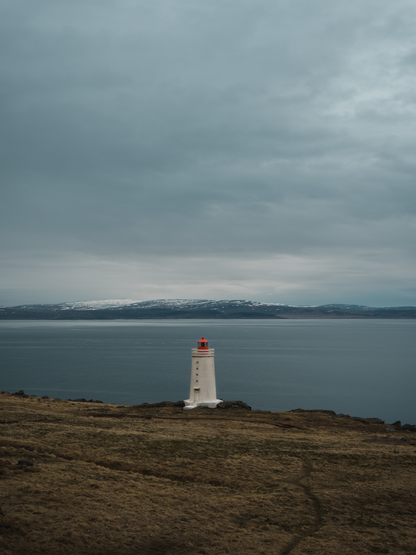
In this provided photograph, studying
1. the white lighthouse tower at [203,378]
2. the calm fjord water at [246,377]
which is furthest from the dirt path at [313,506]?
the calm fjord water at [246,377]

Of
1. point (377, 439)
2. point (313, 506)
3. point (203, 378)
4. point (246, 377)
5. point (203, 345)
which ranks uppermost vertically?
point (203, 345)

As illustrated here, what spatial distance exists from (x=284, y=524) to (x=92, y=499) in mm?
5400

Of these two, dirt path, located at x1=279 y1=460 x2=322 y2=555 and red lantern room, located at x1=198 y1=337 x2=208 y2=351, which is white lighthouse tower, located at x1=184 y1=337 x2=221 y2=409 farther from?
dirt path, located at x1=279 y1=460 x2=322 y2=555

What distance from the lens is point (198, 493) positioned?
44.3 feet

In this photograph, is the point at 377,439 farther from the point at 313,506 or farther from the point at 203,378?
the point at 203,378

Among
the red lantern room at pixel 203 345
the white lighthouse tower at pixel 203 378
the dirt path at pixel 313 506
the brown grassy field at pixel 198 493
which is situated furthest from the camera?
the red lantern room at pixel 203 345

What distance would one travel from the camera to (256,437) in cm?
2255

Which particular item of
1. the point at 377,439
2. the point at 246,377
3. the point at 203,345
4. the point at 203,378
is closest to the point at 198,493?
the point at 377,439

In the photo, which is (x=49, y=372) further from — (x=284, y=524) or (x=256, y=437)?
(x=284, y=524)

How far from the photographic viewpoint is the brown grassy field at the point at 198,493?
33.2 feet

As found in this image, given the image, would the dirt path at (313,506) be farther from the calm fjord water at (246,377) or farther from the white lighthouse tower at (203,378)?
the calm fjord water at (246,377)

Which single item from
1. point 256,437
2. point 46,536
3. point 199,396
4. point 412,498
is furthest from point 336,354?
point 46,536

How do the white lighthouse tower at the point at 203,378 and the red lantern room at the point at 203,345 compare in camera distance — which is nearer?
the white lighthouse tower at the point at 203,378

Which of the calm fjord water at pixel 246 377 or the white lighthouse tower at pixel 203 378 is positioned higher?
the white lighthouse tower at pixel 203 378
